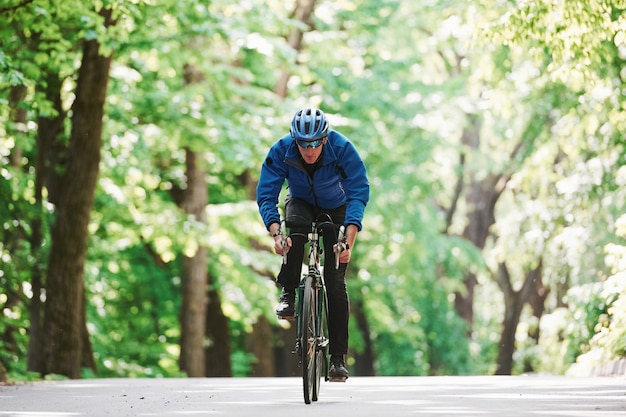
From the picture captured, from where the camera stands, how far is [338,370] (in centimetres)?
966

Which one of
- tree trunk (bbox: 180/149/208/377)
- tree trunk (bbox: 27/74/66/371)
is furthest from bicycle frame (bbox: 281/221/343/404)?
tree trunk (bbox: 180/149/208/377)

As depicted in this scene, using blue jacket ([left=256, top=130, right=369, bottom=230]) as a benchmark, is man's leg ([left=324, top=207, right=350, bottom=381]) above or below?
below

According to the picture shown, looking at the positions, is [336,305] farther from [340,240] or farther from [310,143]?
[310,143]

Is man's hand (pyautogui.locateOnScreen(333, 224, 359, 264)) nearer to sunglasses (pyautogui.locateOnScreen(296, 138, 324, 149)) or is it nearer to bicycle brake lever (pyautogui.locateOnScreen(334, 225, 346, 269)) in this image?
bicycle brake lever (pyautogui.locateOnScreen(334, 225, 346, 269))

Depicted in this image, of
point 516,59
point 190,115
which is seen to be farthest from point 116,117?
point 516,59

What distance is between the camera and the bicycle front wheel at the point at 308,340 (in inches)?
352

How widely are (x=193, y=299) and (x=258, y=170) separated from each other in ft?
8.54

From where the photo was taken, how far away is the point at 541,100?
21.9m

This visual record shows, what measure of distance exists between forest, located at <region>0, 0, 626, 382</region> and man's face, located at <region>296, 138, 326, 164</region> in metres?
3.92

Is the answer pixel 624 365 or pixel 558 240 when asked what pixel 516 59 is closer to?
pixel 558 240

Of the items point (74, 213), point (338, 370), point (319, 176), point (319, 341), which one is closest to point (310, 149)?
point (319, 176)

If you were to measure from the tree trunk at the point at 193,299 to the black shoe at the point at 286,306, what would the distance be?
46.5ft

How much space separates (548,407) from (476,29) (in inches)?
249

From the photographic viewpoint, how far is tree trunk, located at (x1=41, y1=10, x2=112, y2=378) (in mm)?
16766
